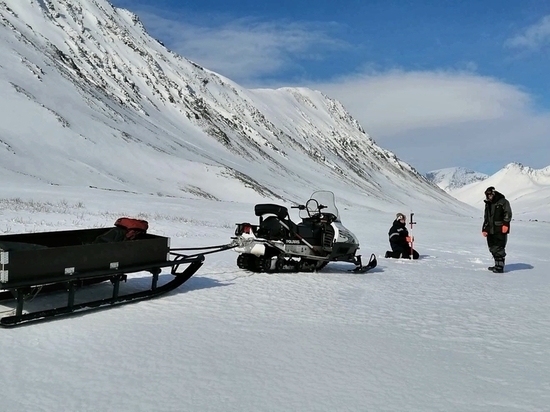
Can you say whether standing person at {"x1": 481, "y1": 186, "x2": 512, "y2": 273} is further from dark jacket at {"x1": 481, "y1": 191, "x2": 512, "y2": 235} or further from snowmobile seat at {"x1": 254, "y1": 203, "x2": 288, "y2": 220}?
snowmobile seat at {"x1": 254, "y1": 203, "x2": 288, "y2": 220}

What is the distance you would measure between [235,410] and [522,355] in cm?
355

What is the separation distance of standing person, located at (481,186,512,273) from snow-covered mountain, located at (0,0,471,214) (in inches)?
1223

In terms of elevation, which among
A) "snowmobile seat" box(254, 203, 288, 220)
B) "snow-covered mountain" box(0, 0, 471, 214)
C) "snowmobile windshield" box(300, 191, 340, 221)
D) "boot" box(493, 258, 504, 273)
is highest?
"snow-covered mountain" box(0, 0, 471, 214)

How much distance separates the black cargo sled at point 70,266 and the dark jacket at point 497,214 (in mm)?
7892

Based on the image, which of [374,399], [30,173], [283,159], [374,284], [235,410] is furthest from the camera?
[283,159]

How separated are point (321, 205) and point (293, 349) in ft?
20.8

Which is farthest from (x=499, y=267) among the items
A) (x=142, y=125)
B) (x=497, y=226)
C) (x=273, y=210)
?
(x=142, y=125)

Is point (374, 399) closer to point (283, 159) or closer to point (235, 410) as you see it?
point (235, 410)

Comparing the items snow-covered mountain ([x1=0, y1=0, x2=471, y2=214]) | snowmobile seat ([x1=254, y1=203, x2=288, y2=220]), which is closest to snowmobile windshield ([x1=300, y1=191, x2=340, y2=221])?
snowmobile seat ([x1=254, y1=203, x2=288, y2=220])

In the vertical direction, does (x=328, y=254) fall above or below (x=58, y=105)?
below

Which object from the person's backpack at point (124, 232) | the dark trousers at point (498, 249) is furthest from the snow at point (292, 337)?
the person's backpack at point (124, 232)

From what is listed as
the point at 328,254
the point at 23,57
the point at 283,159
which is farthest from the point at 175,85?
the point at 328,254

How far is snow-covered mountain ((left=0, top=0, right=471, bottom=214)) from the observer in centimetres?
6197

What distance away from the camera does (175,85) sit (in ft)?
452
